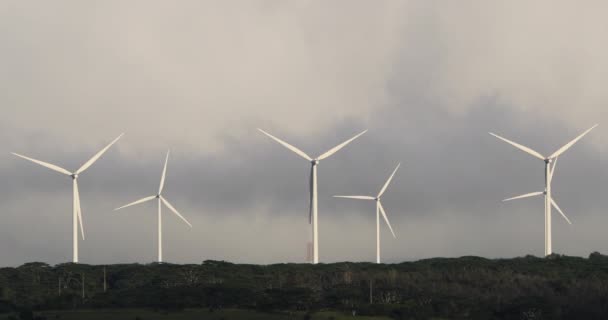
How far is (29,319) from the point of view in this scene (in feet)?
652

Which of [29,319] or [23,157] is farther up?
[23,157]

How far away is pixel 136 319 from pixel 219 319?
44.6 feet

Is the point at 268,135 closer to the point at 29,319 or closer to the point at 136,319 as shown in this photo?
the point at 136,319

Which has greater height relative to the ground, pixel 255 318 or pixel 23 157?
pixel 23 157

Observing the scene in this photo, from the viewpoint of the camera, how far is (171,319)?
199000 mm

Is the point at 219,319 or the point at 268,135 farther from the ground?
the point at 268,135

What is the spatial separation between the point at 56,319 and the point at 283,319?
37446 mm

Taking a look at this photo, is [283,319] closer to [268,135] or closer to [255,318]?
[255,318]

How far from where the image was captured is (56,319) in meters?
200

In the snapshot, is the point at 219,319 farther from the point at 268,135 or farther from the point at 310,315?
the point at 268,135

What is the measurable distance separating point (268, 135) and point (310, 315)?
3051cm

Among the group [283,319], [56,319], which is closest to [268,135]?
[283,319]

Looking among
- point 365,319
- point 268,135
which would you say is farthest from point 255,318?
point 268,135

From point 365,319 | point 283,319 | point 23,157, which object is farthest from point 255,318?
point 23,157
